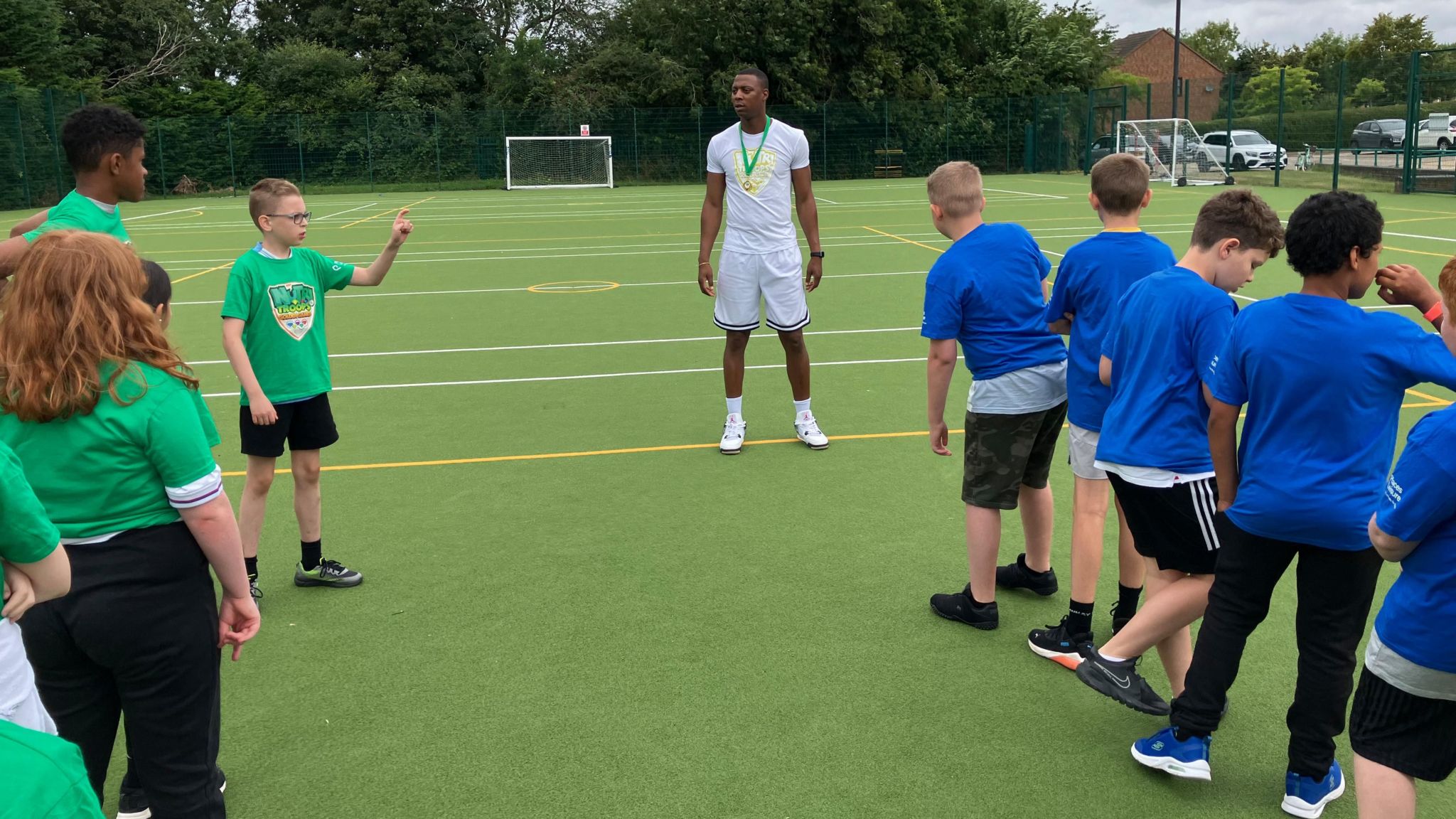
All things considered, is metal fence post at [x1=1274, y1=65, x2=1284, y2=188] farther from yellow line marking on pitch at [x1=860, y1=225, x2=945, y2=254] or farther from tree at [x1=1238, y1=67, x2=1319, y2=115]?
yellow line marking on pitch at [x1=860, y1=225, x2=945, y2=254]

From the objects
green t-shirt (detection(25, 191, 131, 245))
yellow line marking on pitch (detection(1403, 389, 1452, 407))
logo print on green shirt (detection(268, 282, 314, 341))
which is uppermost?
green t-shirt (detection(25, 191, 131, 245))

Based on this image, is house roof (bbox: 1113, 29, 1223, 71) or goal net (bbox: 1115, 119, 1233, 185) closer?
goal net (bbox: 1115, 119, 1233, 185)

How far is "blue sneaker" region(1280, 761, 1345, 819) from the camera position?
301cm

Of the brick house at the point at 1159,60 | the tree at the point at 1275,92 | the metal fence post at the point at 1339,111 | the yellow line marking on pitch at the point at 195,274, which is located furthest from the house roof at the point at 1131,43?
the yellow line marking on pitch at the point at 195,274

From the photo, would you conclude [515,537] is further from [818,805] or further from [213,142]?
[213,142]

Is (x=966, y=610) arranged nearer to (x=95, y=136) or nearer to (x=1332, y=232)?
(x=1332, y=232)

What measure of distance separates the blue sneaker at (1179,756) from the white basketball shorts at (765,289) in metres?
4.08

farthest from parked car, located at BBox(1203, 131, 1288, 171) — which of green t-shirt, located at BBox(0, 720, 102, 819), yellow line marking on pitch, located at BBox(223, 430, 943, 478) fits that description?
green t-shirt, located at BBox(0, 720, 102, 819)

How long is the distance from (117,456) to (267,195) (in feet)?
7.37

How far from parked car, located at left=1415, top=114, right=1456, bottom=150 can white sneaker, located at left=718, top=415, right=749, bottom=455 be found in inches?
972

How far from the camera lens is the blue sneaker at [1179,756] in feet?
10.3

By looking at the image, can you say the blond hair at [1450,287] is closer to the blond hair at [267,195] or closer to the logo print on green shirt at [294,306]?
the blond hair at [267,195]

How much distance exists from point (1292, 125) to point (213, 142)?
33.9m

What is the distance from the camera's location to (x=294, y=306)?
4.46 metres
